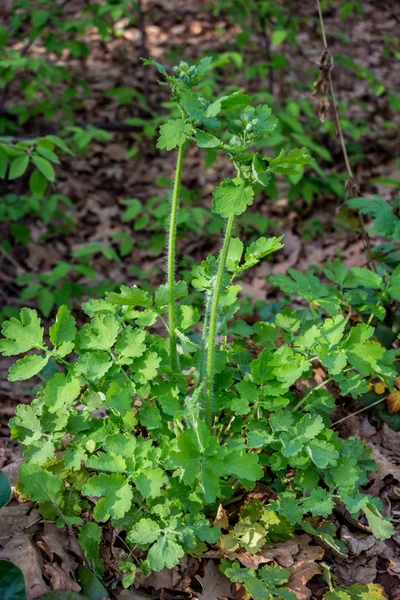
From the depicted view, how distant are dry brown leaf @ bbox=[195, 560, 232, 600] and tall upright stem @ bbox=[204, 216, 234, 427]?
16.3 inches

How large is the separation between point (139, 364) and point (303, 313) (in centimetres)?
81

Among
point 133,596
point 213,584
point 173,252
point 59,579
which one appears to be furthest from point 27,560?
point 173,252

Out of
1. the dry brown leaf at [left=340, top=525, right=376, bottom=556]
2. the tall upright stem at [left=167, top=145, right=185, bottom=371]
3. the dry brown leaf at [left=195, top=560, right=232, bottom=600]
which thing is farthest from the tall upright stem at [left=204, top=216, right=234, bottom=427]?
the dry brown leaf at [left=340, top=525, right=376, bottom=556]

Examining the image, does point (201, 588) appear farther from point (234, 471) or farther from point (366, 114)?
point (366, 114)

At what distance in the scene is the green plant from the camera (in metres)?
1.57

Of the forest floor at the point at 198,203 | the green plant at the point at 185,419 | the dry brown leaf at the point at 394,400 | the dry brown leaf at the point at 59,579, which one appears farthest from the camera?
the dry brown leaf at the point at 394,400

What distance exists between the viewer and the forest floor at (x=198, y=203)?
5.92 feet

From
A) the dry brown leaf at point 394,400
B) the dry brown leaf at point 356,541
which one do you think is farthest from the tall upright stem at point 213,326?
the dry brown leaf at point 394,400

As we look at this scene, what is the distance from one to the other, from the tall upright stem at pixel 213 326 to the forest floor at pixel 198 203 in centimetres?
45

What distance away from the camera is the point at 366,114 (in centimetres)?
555

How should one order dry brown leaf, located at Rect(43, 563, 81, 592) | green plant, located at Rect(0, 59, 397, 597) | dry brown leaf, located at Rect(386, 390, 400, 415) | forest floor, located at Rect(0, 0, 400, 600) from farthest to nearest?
dry brown leaf, located at Rect(386, 390, 400, 415)
forest floor, located at Rect(0, 0, 400, 600)
dry brown leaf, located at Rect(43, 563, 81, 592)
green plant, located at Rect(0, 59, 397, 597)

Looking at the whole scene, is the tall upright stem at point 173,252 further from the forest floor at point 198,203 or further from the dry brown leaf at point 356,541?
the dry brown leaf at point 356,541

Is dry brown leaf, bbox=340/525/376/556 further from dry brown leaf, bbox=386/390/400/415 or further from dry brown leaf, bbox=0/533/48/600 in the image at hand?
dry brown leaf, bbox=0/533/48/600

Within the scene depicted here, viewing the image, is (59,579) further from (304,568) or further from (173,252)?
(173,252)
